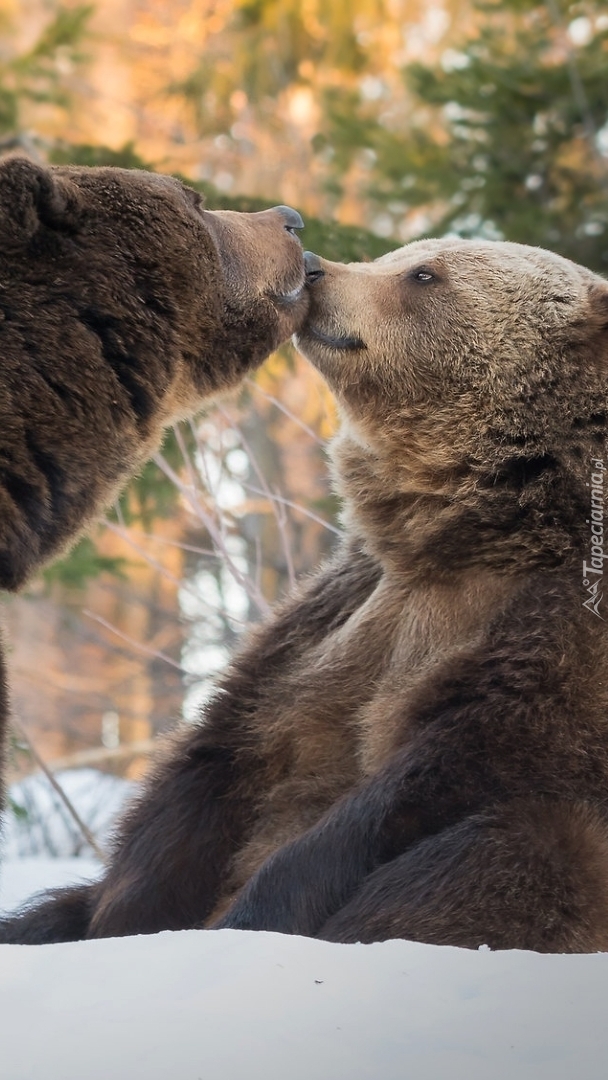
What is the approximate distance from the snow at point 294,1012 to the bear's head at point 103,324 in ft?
3.89

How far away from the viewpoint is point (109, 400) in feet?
11.4

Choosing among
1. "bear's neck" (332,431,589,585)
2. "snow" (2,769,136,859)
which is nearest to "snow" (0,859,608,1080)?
"bear's neck" (332,431,589,585)

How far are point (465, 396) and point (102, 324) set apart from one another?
106 centimetres

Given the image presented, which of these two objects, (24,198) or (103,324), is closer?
(24,198)

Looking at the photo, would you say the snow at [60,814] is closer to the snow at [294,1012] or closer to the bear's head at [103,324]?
the bear's head at [103,324]

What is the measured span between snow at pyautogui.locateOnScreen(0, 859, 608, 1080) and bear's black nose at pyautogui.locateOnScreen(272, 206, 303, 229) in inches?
89.2

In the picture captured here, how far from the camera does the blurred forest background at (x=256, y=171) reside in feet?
24.8

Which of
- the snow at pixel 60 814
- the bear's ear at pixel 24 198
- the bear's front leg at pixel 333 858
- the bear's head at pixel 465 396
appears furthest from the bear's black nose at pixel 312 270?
the snow at pixel 60 814

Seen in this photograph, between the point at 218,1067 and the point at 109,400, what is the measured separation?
6.06 ft

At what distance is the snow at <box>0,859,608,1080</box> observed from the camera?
2.18 m

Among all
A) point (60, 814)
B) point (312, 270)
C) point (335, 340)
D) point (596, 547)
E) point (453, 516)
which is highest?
point (312, 270)

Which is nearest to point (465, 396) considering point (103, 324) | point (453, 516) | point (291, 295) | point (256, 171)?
point (453, 516)

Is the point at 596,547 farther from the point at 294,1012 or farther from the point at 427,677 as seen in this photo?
the point at 294,1012

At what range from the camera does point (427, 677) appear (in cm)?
344
